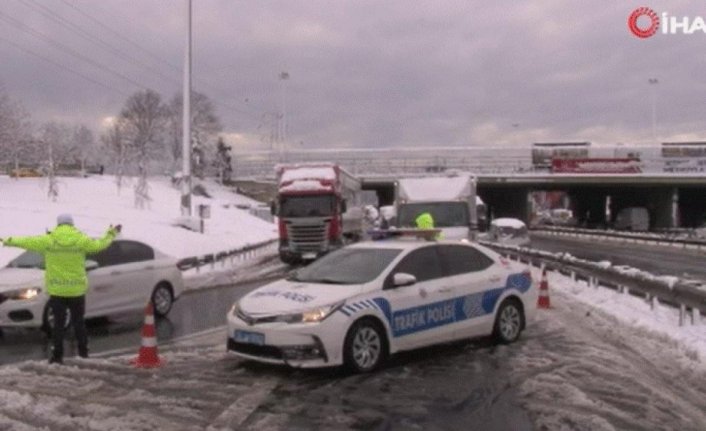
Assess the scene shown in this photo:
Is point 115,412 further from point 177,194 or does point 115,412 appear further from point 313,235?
point 177,194

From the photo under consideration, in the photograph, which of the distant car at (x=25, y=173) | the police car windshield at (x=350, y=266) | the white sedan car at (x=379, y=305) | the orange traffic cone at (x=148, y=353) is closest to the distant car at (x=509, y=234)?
the white sedan car at (x=379, y=305)

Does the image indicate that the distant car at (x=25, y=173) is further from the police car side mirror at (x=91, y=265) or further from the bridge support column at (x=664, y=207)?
the bridge support column at (x=664, y=207)

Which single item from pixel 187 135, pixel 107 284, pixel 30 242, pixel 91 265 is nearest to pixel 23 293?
pixel 91 265

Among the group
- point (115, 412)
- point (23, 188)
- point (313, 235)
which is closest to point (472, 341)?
point (115, 412)

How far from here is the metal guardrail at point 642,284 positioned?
1260cm

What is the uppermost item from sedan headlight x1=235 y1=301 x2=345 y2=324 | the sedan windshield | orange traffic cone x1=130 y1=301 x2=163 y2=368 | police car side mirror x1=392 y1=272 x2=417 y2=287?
police car side mirror x1=392 y1=272 x2=417 y2=287

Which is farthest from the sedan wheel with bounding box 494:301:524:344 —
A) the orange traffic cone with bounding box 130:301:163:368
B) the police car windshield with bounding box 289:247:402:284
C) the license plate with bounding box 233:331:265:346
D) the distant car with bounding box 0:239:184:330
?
the distant car with bounding box 0:239:184:330

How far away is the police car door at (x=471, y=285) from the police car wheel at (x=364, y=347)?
1.48 m

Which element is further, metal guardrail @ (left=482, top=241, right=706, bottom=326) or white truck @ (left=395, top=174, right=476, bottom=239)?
white truck @ (left=395, top=174, right=476, bottom=239)

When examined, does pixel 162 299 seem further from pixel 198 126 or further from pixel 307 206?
pixel 198 126

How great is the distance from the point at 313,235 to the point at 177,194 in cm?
3877

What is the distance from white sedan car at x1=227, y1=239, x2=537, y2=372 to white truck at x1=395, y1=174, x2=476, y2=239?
12.5 m

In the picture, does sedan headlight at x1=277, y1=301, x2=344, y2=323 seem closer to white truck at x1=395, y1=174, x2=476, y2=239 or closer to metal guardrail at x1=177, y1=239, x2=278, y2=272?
metal guardrail at x1=177, y1=239, x2=278, y2=272

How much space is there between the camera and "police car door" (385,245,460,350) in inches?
384
